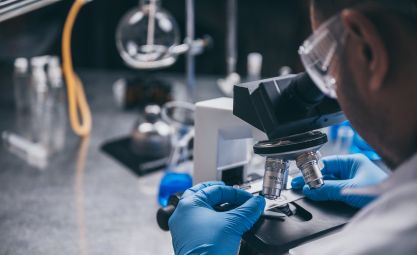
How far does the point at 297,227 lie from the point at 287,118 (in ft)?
0.70

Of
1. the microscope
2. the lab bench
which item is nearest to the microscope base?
the microscope

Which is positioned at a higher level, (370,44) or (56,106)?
(370,44)

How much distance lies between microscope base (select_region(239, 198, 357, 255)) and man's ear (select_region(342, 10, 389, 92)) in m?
0.33

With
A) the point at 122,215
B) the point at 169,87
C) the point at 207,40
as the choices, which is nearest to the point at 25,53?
the point at 169,87

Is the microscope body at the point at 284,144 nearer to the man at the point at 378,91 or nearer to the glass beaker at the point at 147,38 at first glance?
the man at the point at 378,91

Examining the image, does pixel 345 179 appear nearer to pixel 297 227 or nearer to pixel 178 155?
pixel 297 227

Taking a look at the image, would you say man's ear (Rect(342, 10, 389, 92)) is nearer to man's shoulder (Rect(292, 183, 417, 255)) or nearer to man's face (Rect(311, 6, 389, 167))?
man's face (Rect(311, 6, 389, 167))

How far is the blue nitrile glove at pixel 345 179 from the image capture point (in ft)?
3.22

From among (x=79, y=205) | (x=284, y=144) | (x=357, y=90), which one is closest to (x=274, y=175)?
(x=284, y=144)

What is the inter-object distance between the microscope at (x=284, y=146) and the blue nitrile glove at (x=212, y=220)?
3cm

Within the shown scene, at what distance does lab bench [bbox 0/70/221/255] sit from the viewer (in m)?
1.14

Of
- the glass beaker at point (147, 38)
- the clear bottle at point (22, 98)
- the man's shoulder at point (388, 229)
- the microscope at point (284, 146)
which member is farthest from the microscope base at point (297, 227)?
the clear bottle at point (22, 98)

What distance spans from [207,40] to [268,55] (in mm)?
1215

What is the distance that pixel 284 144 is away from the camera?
84 centimetres
